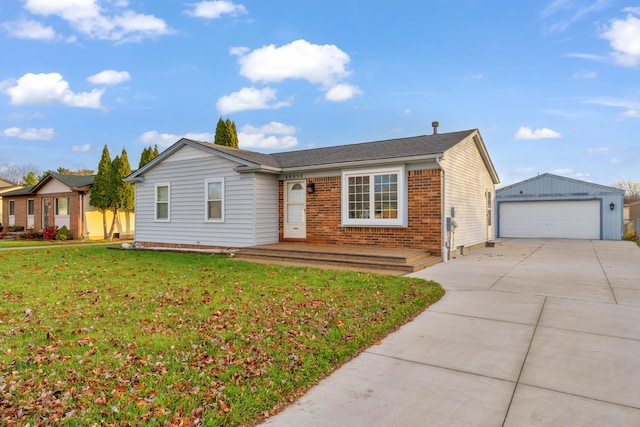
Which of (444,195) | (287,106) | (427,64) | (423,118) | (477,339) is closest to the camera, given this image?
(477,339)

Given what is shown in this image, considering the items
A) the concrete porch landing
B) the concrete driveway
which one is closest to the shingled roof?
the concrete porch landing

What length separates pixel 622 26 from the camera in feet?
33.3

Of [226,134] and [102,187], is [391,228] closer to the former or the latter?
[226,134]

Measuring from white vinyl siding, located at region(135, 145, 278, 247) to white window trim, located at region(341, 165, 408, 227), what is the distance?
2740mm

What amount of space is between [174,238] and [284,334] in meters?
10.7

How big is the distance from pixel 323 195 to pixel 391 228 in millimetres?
2577

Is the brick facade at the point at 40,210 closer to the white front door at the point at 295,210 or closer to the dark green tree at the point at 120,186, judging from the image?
the dark green tree at the point at 120,186

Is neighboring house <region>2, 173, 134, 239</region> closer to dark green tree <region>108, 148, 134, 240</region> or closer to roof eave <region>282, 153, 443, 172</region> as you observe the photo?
dark green tree <region>108, 148, 134, 240</region>

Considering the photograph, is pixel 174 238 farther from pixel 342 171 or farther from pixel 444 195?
pixel 444 195

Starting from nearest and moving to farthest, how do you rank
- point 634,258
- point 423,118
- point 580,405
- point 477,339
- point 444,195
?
point 580,405, point 477,339, point 444,195, point 634,258, point 423,118

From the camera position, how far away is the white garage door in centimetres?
1853

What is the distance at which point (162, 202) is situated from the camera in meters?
13.7

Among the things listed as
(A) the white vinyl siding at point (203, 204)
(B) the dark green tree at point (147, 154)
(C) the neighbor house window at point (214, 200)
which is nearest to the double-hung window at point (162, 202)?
(A) the white vinyl siding at point (203, 204)

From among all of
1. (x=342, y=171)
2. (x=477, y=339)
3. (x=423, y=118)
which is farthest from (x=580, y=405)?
(x=423, y=118)
